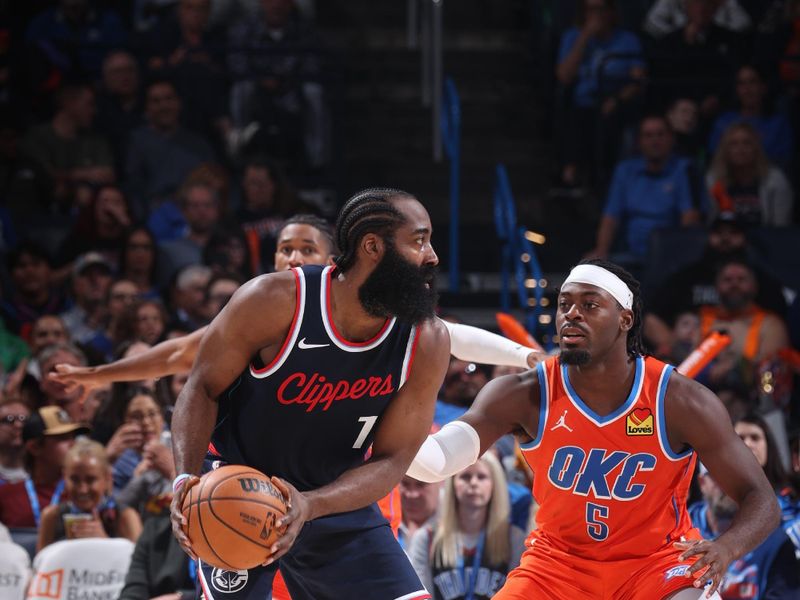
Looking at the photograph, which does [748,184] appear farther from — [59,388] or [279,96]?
[59,388]

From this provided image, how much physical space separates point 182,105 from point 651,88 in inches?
156

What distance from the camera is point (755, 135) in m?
10.0

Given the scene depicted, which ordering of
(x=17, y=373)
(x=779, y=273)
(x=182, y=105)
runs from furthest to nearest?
(x=182, y=105)
(x=779, y=273)
(x=17, y=373)

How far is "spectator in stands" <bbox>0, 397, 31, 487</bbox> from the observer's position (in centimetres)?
744

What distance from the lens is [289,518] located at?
12.3 ft

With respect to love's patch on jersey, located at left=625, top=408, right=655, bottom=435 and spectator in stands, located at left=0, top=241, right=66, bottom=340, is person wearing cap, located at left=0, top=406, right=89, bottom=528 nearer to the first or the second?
spectator in stands, located at left=0, top=241, right=66, bottom=340

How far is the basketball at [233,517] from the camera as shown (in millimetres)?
3709

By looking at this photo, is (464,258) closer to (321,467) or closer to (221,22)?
(221,22)

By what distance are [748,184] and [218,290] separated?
4.28 m

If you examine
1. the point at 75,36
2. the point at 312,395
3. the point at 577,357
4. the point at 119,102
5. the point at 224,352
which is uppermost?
the point at 224,352

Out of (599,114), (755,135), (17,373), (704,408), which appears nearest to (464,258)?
(599,114)

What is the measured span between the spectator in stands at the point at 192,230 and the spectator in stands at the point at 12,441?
1985 mm

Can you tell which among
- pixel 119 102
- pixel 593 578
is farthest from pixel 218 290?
pixel 593 578

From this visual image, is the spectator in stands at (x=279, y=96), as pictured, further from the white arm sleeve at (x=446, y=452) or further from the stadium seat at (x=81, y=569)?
the white arm sleeve at (x=446, y=452)
